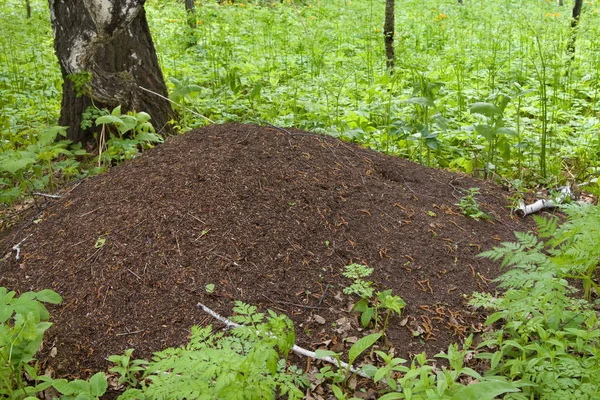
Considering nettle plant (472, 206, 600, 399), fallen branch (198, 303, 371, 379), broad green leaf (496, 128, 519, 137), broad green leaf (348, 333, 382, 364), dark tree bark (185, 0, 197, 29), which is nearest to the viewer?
nettle plant (472, 206, 600, 399)

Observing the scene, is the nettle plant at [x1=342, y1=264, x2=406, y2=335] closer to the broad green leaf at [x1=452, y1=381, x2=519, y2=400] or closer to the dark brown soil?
the dark brown soil

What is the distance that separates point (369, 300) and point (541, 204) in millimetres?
1721

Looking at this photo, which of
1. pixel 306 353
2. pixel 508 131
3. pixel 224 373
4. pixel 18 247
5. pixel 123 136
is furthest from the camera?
pixel 123 136

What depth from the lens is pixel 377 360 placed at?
91.7 inches

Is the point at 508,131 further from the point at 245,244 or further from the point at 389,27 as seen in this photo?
the point at 389,27

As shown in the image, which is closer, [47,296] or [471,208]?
[47,296]

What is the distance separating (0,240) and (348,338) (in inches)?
88.1

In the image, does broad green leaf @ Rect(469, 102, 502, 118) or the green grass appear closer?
broad green leaf @ Rect(469, 102, 502, 118)

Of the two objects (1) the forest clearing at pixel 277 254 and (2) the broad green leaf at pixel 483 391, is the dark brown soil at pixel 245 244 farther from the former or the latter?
(2) the broad green leaf at pixel 483 391

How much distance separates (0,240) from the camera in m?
3.24

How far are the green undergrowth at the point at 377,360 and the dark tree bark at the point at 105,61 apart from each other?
243 cm

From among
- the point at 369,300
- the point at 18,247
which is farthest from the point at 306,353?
the point at 18,247

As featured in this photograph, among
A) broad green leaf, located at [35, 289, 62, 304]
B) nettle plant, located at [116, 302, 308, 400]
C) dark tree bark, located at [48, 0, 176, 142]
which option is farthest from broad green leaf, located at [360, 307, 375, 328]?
dark tree bark, located at [48, 0, 176, 142]

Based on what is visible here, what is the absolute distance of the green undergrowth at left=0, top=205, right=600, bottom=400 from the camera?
5.79 ft
